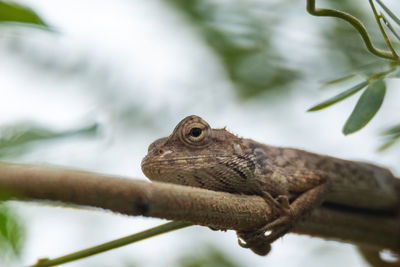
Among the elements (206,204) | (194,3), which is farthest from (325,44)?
(206,204)

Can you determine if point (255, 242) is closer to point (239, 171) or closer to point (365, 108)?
point (239, 171)

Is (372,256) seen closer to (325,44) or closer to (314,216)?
(314,216)

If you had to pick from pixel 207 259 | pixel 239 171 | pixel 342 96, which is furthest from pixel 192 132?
pixel 342 96

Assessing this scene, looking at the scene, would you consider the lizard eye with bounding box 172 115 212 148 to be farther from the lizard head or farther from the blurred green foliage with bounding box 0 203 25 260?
the blurred green foliage with bounding box 0 203 25 260

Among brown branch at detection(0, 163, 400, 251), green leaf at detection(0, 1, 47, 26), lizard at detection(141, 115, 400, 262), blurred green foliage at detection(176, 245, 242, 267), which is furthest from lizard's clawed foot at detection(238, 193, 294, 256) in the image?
green leaf at detection(0, 1, 47, 26)

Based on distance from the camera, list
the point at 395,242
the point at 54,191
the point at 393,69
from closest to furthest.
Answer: the point at 54,191 < the point at 393,69 < the point at 395,242

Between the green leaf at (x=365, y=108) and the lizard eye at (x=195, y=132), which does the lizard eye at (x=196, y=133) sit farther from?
the green leaf at (x=365, y=108)

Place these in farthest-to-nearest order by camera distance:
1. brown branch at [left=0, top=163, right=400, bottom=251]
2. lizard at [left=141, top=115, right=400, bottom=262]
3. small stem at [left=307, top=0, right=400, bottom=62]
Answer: lizard at [left=141, top=115, right=400, bottom=262] < small stem at [left=307, top=0, right=400, bottom=62] < brown branch at [left=0, top=163, right=400, bottom=251]
